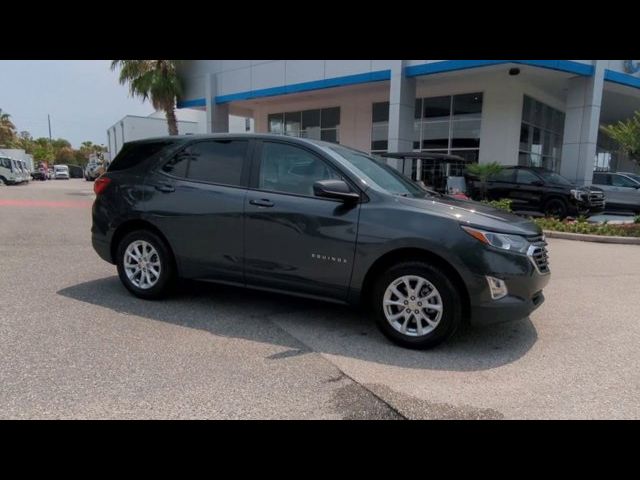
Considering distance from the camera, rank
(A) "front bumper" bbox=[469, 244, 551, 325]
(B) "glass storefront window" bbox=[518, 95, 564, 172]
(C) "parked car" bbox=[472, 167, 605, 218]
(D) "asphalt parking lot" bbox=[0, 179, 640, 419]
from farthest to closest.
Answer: (B) "glass storefront window" bbox=[518, 95, 564, 172], (C) "parked car" bbox=[472, 167, 605, 218], (A) "front bumper" bbox=[469, 244, 551, 325], (D) "asphalt parking lot" bbox=[0, 179, 640, 419]

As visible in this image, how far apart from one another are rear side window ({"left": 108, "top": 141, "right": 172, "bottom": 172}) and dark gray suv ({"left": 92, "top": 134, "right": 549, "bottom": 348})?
0.02 m

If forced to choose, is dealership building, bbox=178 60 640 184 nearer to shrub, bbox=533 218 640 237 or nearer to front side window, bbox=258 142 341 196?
shrub, bbox=533 218 640 237

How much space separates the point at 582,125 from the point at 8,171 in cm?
3501

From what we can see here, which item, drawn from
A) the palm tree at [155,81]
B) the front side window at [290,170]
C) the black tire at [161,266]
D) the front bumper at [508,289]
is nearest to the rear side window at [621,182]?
the front bumper at [508,289]

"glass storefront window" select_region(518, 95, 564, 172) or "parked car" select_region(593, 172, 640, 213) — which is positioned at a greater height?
"glass storefront window" select_region(518, 95, 564, 172)

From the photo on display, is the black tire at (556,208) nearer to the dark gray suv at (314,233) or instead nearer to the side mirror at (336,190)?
the dark gray suv at (314,233)

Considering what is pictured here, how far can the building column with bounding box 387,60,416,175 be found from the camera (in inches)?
607

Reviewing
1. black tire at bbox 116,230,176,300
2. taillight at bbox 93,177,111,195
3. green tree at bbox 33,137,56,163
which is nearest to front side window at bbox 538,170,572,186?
black tire at bbox 116,230,176,300

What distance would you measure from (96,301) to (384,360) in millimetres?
3266

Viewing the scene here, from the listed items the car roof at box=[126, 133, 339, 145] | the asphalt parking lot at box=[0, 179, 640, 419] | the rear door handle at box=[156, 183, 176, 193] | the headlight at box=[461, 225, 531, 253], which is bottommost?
the asphalt parking lot at box=[0, 179, 640, 419]

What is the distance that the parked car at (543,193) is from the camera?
42.5ft

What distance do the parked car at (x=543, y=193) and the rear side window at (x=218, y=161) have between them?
11341 mm
